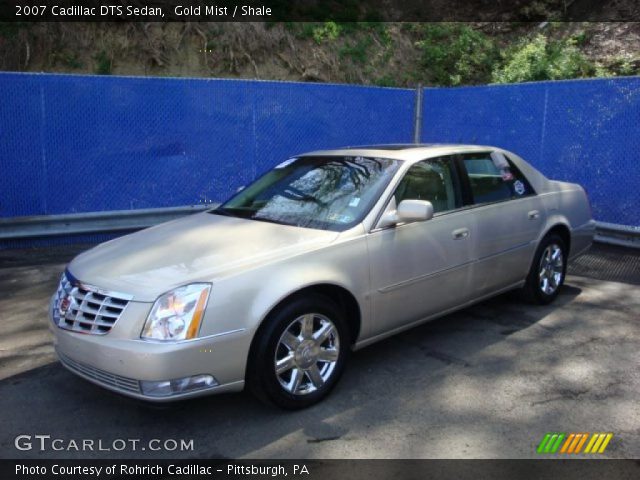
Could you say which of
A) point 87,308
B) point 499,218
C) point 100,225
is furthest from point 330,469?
point 100,225

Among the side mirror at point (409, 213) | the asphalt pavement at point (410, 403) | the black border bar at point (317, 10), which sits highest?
the black border bar at point (317, 10)

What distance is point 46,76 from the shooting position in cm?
757

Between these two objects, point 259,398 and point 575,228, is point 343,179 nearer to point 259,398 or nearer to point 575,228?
point 259,398

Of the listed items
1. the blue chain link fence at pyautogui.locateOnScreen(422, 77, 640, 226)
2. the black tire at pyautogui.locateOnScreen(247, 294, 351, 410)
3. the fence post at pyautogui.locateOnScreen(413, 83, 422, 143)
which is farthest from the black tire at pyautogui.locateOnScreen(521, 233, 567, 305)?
the fence post at pyautogui.locateOnScreen(413, 83, 422, 143)

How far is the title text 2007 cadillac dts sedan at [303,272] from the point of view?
10.5 ft

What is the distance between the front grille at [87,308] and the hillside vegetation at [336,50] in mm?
8985

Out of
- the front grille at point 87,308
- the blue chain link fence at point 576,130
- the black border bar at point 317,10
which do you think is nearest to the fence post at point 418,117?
the blue chain link fence at point 576,130

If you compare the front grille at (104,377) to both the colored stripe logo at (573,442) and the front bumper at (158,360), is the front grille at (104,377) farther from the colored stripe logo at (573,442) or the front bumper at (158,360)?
the colored stripe logo at (573,442)

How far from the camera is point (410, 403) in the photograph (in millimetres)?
3758

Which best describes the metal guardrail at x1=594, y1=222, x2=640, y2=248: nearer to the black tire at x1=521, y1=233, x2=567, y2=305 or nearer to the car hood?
the black tire at x1=521, y1=233, x2=567, y2=305

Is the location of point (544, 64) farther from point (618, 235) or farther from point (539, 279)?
point (539, 279)

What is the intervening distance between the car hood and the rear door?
1.56 m

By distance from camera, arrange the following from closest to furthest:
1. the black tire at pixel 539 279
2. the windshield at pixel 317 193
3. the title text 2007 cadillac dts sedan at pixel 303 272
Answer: the title text 2007 cadillac dts sedan at pixel 303 272
the windshield at pixel 317 193
the black tire at pixel 539 279

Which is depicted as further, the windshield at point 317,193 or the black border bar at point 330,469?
the windshield at point 317,193
